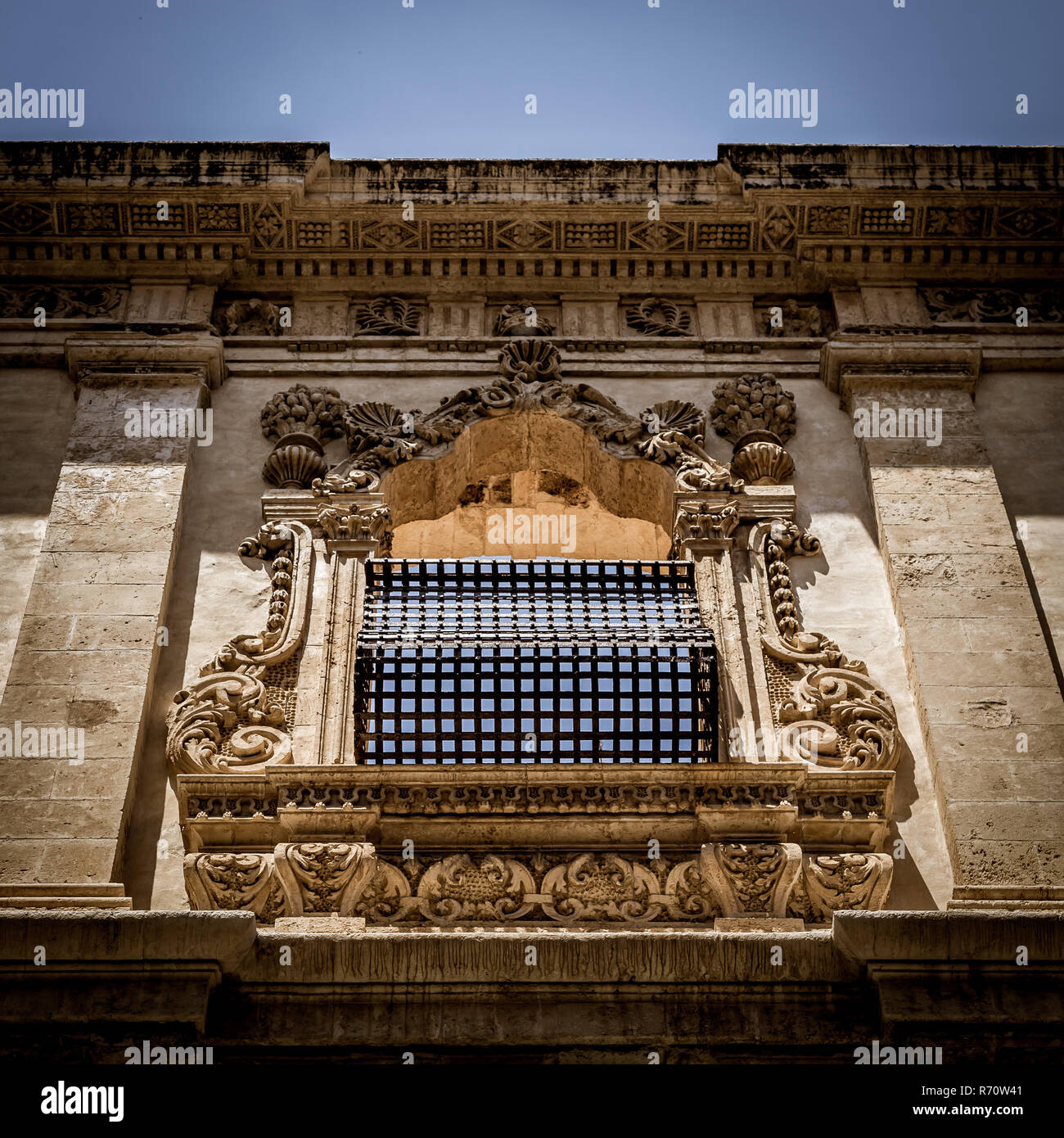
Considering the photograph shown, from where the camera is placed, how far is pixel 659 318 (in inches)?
575

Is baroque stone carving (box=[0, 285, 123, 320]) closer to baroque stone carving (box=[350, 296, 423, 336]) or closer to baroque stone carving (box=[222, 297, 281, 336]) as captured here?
baroque stone carving (box=[222, 297, 281, 336])

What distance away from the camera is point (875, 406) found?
13.6 m

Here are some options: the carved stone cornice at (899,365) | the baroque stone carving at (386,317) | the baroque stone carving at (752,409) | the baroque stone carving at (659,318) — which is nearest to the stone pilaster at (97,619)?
the baroque stone carving at (386,317)

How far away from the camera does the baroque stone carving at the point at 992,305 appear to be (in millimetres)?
14562

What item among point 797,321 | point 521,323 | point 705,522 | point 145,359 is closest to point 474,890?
point 705,522

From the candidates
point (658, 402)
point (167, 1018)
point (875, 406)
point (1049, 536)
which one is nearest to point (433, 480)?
point (658, 402)

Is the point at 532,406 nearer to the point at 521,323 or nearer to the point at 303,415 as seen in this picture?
the point at 521,323

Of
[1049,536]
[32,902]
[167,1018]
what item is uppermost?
[1049,536]

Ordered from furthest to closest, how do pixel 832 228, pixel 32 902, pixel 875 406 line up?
pixel 832 228 < pixel 875 406 < pixel 32 902

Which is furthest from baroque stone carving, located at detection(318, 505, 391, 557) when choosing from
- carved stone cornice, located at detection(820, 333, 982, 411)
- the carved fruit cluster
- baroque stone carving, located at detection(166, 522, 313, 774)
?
carved stone cornice, located at detection(820, 333, 982, 411)

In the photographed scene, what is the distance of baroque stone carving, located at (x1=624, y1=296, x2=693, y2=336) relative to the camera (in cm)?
1449
